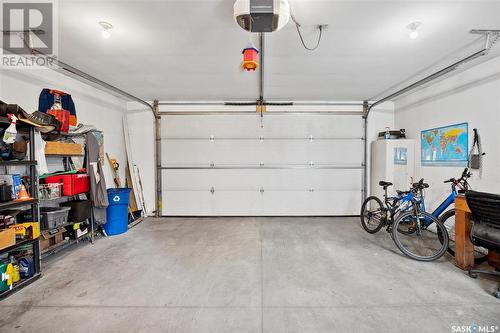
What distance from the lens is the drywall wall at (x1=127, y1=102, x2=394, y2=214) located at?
4.75 meters

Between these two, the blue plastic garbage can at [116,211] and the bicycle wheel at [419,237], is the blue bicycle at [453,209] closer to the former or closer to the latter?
the bicycle wheel at [419,237]

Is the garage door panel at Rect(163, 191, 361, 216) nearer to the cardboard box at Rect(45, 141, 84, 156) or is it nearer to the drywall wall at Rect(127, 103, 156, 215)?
the drywall wall at Rect(127, 103, 156, 215)

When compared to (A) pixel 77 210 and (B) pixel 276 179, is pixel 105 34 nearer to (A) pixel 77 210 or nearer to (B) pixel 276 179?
(A) pixel 77 210

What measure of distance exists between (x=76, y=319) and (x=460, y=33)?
14.1 feet

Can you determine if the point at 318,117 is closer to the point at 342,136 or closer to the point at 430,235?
the point at 342,136

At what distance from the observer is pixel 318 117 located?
468 centimetres

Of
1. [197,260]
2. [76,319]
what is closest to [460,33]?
[197,260]

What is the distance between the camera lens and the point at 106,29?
6.93 ft

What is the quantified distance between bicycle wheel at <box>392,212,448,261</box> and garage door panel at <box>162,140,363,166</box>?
1.75 meters

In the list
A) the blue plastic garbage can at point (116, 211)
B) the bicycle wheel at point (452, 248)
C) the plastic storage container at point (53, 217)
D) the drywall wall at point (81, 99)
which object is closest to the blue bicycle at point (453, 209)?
the bicycle wheel at point (452, 248)

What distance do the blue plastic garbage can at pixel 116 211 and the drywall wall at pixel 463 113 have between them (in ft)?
16.7

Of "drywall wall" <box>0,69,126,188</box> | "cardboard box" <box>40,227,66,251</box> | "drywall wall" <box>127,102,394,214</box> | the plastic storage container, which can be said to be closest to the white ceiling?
"drywall wall" <box>0,69,126,188</box>

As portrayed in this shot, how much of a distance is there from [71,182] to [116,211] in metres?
0.91

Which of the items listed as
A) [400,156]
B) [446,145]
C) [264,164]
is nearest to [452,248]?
[446,145]
